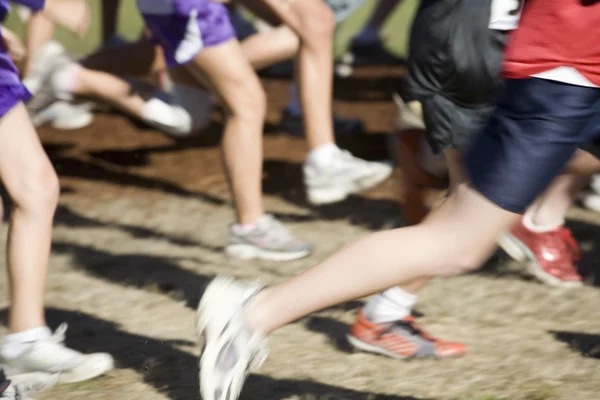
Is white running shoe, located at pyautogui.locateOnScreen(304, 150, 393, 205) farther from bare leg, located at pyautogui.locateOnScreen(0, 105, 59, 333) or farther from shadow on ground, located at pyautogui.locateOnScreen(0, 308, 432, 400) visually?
bare leg, located at pyautogui.locateOnScreen(0, 105, 59, 333)

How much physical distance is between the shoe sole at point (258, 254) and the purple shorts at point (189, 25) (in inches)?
30.8

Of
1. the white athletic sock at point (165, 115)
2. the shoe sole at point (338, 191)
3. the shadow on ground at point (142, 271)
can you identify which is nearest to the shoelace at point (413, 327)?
the shadow on ground at point (142, 271)

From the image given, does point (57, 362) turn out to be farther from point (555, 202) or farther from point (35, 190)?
point (555, 202)

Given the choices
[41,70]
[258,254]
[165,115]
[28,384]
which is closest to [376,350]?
[28,384]

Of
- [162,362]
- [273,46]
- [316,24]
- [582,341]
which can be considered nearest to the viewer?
[162,362]

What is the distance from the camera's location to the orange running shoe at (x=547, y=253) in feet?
13.3

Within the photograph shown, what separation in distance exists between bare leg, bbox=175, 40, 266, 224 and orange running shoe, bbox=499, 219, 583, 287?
3.25 ft

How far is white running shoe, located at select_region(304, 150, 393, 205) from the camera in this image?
5023mm

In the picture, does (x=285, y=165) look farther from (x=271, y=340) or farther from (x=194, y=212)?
(x=271, y=340)

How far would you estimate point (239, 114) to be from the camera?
4246 mm

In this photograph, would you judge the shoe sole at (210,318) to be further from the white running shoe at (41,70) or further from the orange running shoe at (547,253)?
the white running shoe at (41,70)

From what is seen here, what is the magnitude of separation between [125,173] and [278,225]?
1714mm

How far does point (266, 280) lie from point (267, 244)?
256mm

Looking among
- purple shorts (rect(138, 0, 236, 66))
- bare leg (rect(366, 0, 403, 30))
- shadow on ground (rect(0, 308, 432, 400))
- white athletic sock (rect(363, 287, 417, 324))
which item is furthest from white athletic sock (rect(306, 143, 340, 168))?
bare leg (rect(366, 0, 403, 30))
